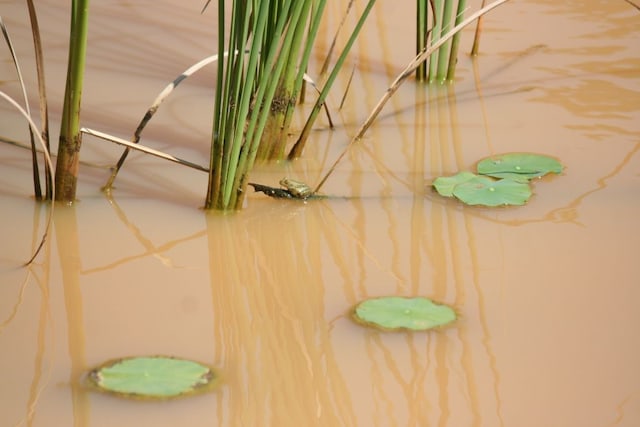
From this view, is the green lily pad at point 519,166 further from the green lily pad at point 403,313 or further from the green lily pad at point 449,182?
the green lily pad at point 403,313

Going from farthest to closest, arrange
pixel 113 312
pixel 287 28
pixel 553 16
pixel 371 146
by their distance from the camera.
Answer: pixel 553 16, pixel 371 146, pixel 287 28, pixel 113 312

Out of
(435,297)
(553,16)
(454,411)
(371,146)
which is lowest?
(454,411)

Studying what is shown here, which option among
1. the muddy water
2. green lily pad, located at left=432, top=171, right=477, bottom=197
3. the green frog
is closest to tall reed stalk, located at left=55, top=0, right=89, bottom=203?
the muddy water

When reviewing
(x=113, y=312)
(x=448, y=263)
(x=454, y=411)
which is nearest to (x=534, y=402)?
(x=454, y=411)

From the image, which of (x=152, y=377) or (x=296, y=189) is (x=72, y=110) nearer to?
(x=296, y=189)

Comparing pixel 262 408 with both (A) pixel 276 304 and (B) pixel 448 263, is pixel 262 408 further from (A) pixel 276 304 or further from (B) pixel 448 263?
(B) pixel 448 263

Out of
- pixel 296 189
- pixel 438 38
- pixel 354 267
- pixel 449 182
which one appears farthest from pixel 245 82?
pixel 438 38
